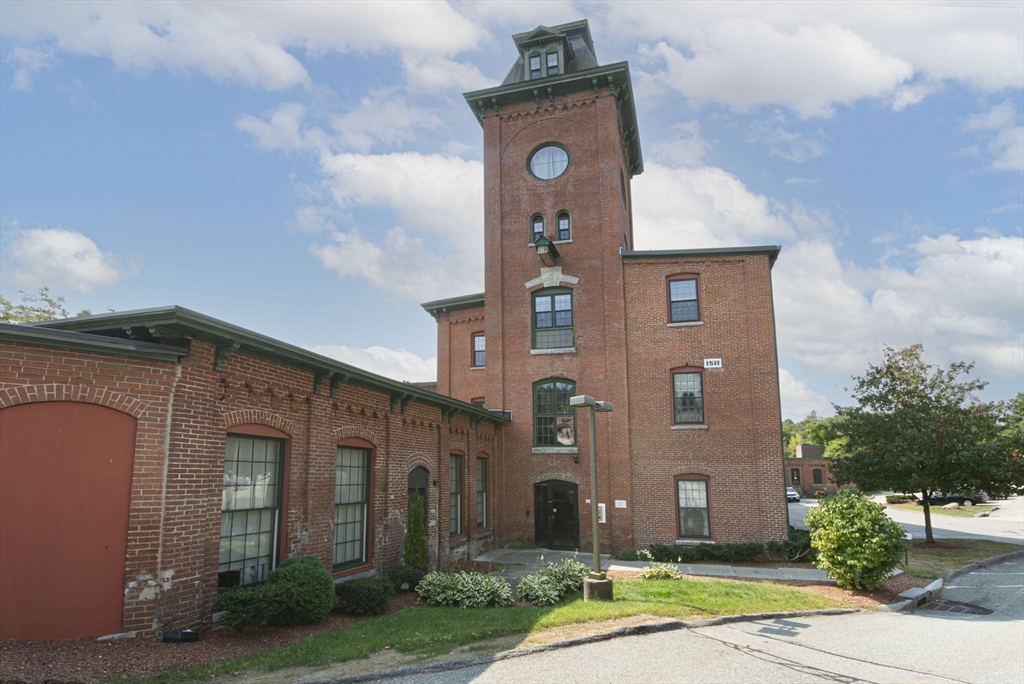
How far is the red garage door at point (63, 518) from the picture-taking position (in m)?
7.92

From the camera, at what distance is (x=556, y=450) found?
2256 cm

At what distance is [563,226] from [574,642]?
16.8 metres

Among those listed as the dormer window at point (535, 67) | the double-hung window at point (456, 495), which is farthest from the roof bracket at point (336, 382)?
the dormer window at point (535, 67)

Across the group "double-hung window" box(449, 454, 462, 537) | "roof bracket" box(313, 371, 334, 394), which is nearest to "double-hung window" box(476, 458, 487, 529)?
"double-hung window" box(449, 454, 462, 537)

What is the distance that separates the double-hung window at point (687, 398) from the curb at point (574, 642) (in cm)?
891

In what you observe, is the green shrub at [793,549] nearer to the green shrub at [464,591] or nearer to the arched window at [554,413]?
the arched window at [554,413]

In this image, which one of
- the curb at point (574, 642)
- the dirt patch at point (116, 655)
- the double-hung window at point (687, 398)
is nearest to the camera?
→ the dirt patch at point (116, 655)

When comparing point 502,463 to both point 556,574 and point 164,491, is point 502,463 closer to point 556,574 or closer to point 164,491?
point 556,574

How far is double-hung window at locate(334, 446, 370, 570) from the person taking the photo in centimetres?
1335

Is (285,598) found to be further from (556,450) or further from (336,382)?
(556,450)

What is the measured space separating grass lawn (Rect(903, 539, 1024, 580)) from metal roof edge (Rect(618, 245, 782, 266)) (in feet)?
35.0

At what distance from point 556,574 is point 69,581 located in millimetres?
8899

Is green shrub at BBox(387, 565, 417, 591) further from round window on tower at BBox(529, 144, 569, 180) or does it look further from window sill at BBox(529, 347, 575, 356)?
round window on tower at BBox(529, 144, 569, 180)

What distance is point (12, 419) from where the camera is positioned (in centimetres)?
798
